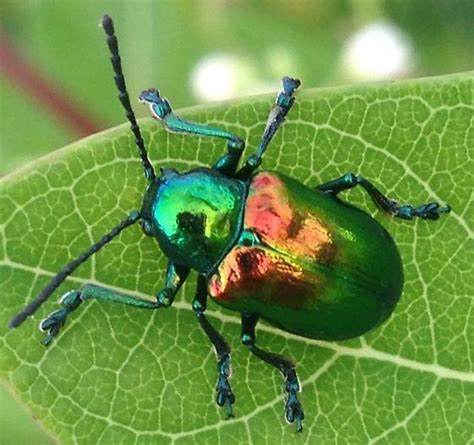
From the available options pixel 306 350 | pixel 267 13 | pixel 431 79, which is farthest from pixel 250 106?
pixel 267 13

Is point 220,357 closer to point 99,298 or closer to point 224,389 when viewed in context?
point 224,389

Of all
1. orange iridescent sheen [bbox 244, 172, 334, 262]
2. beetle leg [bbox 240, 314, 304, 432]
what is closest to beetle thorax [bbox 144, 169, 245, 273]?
orange iridescent sheen [bbox 244, 172, 334, 262]

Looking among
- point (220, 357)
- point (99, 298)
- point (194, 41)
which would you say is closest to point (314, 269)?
point (220, 357)

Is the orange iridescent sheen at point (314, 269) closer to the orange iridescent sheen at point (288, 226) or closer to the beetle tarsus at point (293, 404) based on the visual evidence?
the orange iridescent sheen at point (288, 226)

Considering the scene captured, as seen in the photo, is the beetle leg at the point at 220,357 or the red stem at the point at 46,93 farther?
the red stem at the point at 46,93

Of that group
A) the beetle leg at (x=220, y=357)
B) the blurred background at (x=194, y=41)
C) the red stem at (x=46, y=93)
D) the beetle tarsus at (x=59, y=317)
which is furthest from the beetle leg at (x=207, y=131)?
the blurred background at (x=194, y=41)

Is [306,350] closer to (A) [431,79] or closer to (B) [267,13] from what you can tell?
(A) [431,79]

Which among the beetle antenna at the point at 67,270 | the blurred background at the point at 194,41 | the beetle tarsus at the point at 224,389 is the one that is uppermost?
the beetle antenna at the point at 67,270

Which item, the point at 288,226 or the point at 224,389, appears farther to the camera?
the point at 288,226
